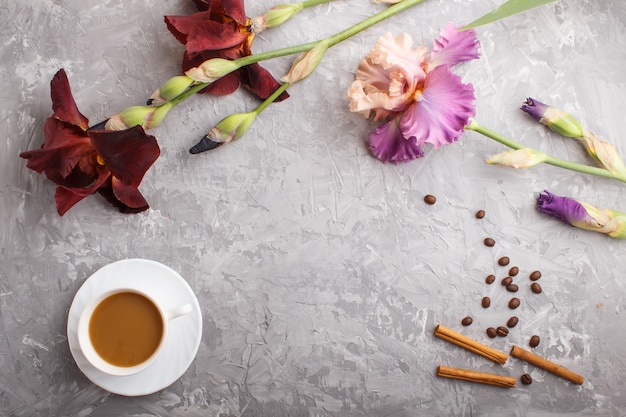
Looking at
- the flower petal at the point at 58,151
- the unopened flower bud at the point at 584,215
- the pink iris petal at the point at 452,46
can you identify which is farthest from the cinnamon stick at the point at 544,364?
the flower petal at the point at 58,151

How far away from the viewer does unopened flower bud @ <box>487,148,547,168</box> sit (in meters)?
1.01

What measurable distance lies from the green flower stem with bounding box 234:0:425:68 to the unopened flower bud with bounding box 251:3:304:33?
0.12 feet

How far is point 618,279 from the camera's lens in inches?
42.4

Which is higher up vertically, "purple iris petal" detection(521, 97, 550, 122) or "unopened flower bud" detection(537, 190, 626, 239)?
"purple iris petal" detection(521, 97, 550, 122)

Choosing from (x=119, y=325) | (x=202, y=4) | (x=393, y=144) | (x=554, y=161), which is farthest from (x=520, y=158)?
(x=119, y=325)

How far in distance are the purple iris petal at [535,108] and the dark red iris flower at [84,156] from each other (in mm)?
586

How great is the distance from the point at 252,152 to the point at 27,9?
1.38ft

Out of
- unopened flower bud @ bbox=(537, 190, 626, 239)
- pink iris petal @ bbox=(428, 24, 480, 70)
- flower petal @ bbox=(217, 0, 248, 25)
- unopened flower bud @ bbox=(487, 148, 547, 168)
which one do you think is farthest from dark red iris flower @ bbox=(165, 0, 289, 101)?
unopened flower bud @ bbox=(537, 190, 626, 239)

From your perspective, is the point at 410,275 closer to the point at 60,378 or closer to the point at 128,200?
the point at 128,200

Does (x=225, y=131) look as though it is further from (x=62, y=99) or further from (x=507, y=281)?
(x=507, y=281)

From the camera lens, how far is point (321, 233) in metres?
1.06

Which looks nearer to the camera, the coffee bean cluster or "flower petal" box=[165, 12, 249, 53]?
"flower petal" box=[165, 12, 249, 53]

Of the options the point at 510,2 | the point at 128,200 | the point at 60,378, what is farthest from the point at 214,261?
the point at 510,2

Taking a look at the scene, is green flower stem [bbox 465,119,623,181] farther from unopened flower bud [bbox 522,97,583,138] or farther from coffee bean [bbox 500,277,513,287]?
coffee bean [bbox 500,277,513,287]
